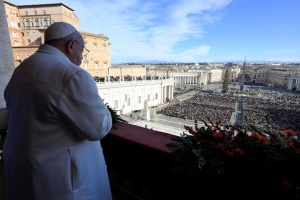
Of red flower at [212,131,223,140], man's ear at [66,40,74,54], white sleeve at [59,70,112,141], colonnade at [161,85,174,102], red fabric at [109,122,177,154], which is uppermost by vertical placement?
man's ear at [66,40,74,54]

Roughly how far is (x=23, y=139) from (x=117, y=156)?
1489 mm

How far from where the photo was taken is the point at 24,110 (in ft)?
3.51

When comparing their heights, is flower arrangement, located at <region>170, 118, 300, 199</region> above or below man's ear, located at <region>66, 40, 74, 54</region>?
below

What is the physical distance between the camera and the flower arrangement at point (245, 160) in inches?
49.2

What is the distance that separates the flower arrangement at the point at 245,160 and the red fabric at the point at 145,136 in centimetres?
24

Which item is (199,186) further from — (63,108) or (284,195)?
(63,108)

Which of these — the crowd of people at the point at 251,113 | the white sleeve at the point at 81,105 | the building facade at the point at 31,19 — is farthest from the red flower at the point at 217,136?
the building facade at the point at 31,19

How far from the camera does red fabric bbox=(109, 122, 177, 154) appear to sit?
1899 millimetres

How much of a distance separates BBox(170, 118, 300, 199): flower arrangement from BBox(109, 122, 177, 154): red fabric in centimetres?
24

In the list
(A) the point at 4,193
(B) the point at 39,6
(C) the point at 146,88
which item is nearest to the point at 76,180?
(A) the point at 4,193

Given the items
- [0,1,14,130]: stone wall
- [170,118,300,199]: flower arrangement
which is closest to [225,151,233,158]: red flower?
[170,118,300,199]: flower arrangement

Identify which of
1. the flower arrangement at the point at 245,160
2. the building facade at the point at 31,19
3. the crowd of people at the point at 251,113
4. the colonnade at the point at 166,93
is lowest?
the crowd of people at the point at 251,113

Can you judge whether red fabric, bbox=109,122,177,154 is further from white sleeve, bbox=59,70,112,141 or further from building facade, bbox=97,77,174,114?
building facade, bbox=97,77,174,114

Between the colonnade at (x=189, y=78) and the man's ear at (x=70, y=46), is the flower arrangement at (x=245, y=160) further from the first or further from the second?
the colonnade at (x=189, y=78)
